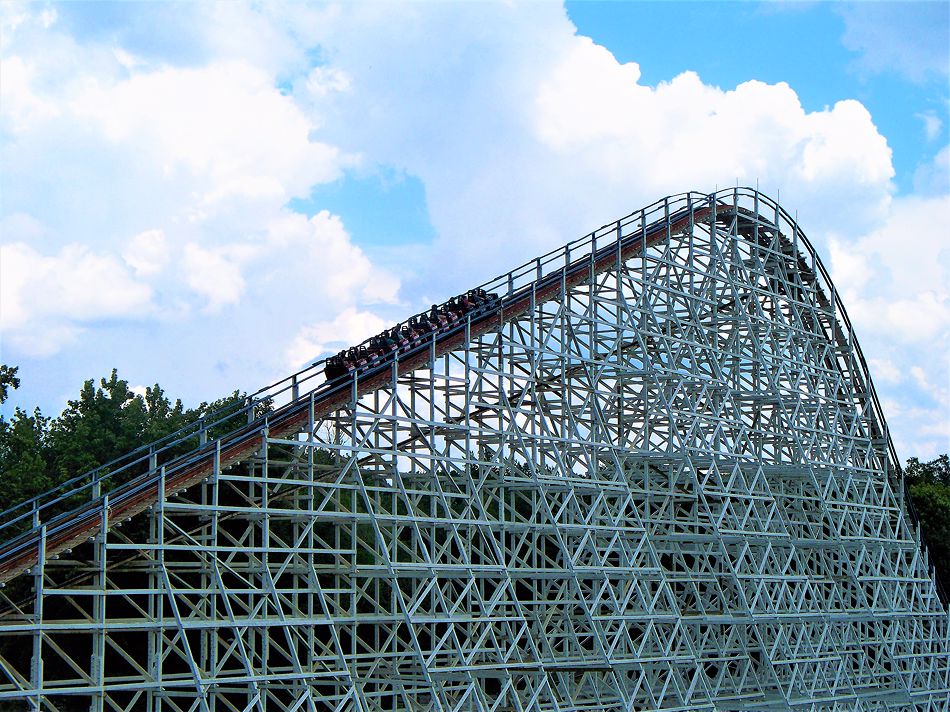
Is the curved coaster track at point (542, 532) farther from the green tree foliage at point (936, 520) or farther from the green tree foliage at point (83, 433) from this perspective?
the green tree foliage at point (936, 520)

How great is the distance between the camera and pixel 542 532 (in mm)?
23484

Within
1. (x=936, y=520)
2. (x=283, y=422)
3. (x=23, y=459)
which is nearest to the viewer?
(x=283, y=422)

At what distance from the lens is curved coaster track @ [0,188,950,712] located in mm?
19250

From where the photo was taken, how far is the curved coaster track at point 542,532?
19.2 m

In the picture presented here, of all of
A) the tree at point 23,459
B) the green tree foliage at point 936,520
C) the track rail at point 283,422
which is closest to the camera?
the track rail at point 283,422

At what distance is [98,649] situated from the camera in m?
17.2

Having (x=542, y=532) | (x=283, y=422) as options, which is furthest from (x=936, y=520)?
(x=283, y=422)

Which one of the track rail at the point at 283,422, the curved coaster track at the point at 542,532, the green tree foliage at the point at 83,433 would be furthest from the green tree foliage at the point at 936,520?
the green tree foliage at the point at 83,433

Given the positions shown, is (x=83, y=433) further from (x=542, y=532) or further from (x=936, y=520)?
(x=936, y=520)

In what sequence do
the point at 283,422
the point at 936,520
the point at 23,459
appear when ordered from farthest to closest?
1. the point at 936,520
2. the point at 23,459
3. the point at 283,422

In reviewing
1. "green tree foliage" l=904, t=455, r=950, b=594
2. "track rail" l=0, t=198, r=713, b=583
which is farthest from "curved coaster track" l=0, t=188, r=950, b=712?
"green tree foliage" l=904, t=455, r=950, b=594

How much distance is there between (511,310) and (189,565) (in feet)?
29.1

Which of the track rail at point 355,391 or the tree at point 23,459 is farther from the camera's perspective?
the tree at point 23,459

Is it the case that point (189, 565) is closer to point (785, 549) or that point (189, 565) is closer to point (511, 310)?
point (511, 310)
